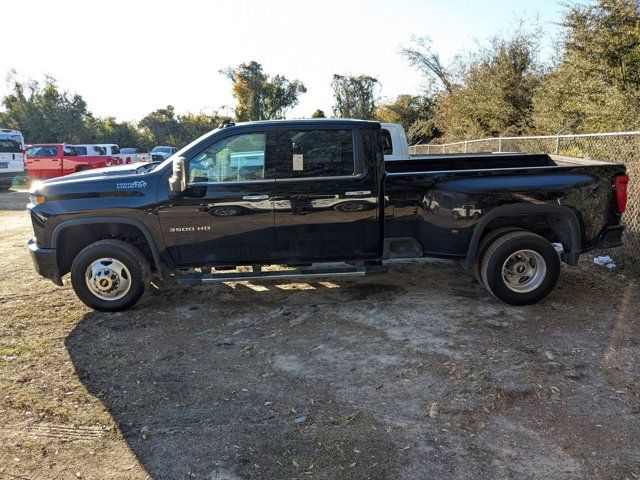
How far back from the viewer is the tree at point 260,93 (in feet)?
151

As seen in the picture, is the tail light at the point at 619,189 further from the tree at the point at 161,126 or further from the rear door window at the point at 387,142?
the tree at the point at 161,126

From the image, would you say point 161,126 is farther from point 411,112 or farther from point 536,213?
point 536,213

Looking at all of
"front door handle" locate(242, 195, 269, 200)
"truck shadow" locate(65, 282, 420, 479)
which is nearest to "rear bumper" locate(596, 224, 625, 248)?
"truck shadow" locate(65, 282, 420, 479)

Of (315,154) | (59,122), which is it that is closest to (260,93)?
(59,122)

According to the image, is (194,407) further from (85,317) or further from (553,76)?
(553,76)

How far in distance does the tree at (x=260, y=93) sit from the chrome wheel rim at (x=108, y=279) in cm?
4230

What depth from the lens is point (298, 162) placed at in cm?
500

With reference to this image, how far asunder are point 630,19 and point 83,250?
1192 cm

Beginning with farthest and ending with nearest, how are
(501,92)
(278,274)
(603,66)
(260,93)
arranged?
(260,93)
(501,92)
(603,66)
(278,274)

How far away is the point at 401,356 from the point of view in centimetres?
404

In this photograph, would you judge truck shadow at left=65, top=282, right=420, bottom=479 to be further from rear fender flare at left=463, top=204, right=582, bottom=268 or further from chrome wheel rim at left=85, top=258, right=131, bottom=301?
rear fender flare at left=463, top=204, right=582, bottom=268

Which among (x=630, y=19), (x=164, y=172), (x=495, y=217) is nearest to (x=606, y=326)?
(x=495, y=217)

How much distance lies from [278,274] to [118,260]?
1693mm

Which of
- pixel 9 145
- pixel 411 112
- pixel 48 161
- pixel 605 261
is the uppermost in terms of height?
pixel 411 112
